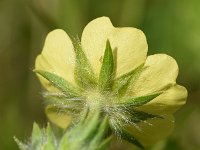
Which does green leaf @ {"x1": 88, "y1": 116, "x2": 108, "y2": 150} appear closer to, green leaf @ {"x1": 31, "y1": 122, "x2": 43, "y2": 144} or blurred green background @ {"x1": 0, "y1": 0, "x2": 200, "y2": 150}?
green leaf @ {"x1": 31, "y1": 122, "x2": 43, "y2": 144}

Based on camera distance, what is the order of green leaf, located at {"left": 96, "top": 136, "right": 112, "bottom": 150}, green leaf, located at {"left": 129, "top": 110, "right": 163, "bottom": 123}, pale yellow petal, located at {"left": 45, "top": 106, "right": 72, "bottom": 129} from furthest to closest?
1. pale yellow petal, located at {"left": 45, "top": 106, "right": 72, "bottom": 129}
2. green leaf, located at {"left": 129, "top": 110, "right": 163, "bottom": 123}
3. green leaf, located at {"left": 96, "top": 136, "right": 112, "bottom": 150}

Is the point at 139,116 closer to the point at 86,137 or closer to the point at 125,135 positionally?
the point at 125,135

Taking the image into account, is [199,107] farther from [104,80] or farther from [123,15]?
[104,80]

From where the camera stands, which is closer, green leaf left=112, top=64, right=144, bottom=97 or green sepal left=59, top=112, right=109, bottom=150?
green sepal left=59, top=112, right=109, bottom=150

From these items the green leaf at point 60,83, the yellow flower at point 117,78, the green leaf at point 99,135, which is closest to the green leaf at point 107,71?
the yellow flower at point 117,78

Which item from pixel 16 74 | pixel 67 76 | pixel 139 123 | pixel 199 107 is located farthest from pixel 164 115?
pixel 16 74

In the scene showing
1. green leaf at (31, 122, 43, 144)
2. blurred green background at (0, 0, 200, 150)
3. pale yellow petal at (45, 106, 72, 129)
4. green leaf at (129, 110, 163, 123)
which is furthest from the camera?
blurred green background at (0, 0, 200, 150)

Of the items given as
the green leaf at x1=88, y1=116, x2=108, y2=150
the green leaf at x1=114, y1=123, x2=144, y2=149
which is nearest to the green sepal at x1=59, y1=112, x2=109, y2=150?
the green leaf at x1=88, y1=116, x2=108, y2=150
